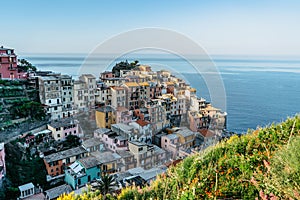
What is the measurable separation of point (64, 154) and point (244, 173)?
646 centimetres

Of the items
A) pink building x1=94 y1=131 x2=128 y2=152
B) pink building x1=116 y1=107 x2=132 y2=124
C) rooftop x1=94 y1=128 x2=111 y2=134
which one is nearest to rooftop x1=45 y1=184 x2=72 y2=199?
pink building x1=94 y1=131 x2=128 y2=152

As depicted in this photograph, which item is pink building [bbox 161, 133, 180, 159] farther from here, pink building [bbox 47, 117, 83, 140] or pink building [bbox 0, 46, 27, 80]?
pink building [bbox 0, 46, 27, 80]

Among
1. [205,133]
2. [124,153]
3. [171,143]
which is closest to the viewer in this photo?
[124,153]

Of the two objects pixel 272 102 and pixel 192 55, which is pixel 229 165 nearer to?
pixel 192 55

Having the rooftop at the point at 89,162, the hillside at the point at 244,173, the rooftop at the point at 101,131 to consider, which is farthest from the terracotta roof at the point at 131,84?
the hillside at the point at 244,173

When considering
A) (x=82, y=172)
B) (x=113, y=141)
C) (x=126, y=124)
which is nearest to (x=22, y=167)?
(x=82, y=172)

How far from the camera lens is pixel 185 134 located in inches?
338

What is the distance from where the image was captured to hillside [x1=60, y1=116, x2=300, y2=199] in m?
1.51

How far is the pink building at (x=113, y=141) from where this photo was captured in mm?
7640

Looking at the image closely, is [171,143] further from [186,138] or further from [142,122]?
[142,122]

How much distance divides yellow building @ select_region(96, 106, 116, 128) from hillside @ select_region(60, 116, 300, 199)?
22.4ft

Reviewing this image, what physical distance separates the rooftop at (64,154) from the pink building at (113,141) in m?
0.80

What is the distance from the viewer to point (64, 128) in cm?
839

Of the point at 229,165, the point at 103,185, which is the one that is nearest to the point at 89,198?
the point at 229,165
